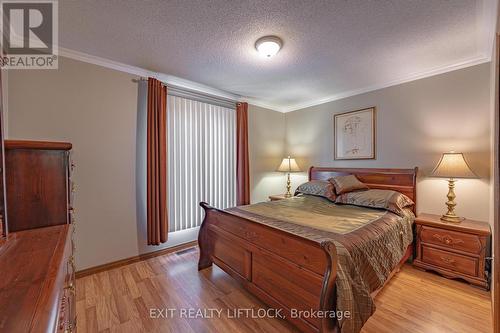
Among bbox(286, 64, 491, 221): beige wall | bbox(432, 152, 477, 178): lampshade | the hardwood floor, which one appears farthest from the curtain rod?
bbox(432, 152, 477, 178): lampshade

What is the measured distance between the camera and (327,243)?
1.25 metres

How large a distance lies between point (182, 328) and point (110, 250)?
146 centimetres

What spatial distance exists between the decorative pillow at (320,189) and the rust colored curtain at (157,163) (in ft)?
7.01

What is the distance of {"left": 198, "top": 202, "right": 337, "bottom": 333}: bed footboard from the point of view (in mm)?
1294

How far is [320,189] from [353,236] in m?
1.55

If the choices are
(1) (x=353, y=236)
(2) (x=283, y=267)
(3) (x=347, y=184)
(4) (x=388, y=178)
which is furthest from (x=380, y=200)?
(2) (x=283, y=267)

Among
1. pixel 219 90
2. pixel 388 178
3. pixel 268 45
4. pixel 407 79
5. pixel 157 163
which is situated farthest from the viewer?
pixel 219 90

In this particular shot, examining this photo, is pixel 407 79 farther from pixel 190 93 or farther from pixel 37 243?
pixel 37 243

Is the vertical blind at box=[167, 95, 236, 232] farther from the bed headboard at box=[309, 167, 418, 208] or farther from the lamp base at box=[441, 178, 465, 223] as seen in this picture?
the lamp base at box=[441, 178, 465, 223]

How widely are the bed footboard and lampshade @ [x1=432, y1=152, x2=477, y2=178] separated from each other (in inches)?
77.5

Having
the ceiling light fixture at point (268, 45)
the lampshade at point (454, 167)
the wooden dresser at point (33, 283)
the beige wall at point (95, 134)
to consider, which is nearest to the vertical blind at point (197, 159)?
the beige wall at point (95, 134)

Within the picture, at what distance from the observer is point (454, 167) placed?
2.25 meters

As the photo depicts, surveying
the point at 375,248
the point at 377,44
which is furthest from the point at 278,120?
the point at 375,248

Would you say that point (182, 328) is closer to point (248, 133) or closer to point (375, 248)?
point (375, 248)
